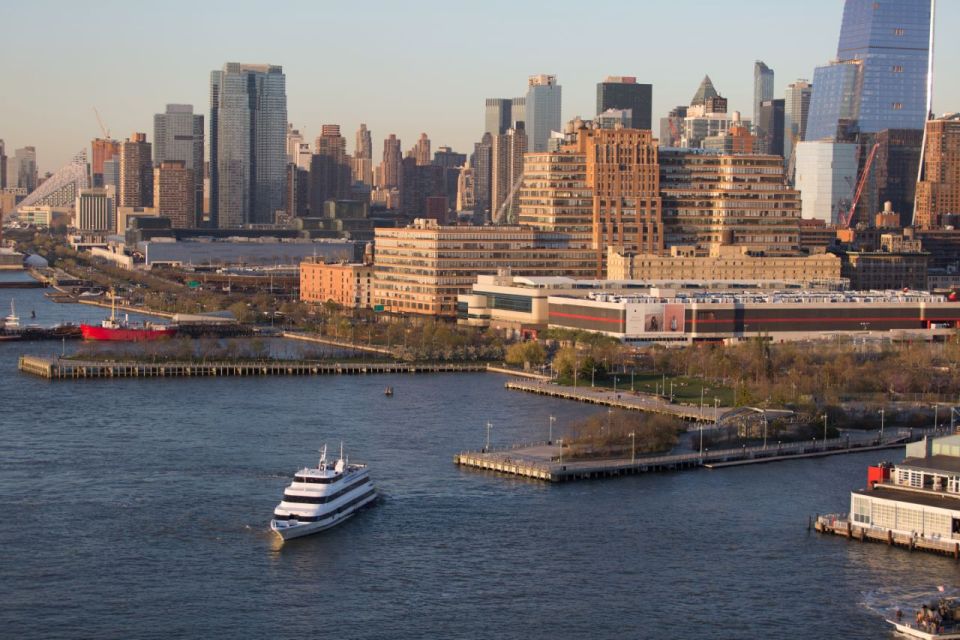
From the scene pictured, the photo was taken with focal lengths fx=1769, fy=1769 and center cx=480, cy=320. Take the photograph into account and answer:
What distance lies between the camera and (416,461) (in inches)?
1726

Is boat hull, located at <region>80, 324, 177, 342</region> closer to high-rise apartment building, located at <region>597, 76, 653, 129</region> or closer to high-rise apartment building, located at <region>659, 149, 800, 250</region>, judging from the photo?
high-rise apartment building, located at <region>659, 149, 800, 250</region>

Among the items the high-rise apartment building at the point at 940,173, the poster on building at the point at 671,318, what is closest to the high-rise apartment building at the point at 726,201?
the poster on building at the point at 671,318

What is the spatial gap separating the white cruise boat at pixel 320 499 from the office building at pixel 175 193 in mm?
151017

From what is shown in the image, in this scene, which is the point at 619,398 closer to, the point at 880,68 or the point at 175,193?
the point at 880,68

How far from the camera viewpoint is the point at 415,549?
34.7m

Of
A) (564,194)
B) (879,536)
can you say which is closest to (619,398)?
(879,536)

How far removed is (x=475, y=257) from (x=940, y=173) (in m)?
70.2

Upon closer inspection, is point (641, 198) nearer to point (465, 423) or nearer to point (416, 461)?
point (465, 423)

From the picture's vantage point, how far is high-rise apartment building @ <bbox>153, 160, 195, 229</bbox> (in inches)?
7367

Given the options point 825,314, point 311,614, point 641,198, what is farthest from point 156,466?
point 641,198

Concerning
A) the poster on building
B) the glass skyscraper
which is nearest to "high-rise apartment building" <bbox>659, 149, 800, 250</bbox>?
the poster on building

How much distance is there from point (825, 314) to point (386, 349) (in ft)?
59.2

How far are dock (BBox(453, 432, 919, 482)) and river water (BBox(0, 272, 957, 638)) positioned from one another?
2.19 feet

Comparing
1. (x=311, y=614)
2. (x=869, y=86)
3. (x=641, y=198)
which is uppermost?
(x=869, y=86)
